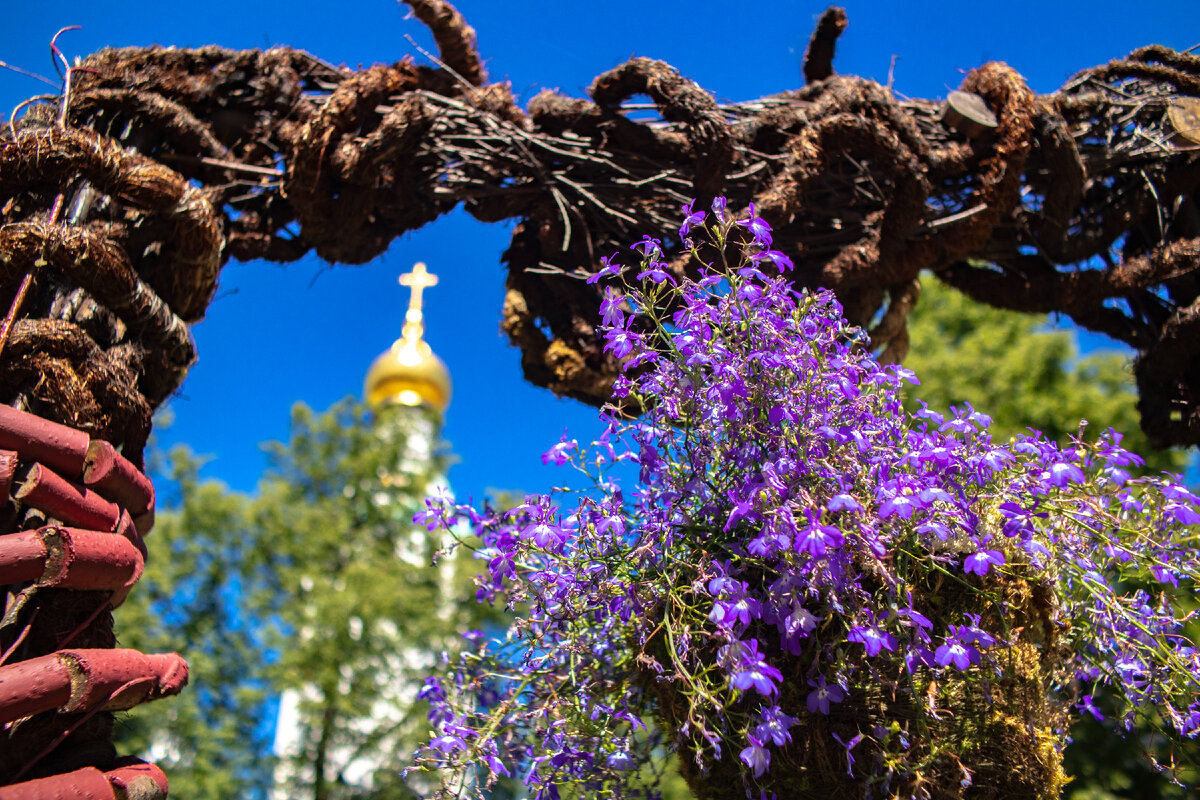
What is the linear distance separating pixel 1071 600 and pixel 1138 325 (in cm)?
111

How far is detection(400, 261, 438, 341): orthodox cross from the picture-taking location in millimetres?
9758

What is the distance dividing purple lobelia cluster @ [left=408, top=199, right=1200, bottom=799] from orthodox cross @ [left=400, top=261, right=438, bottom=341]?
8.52m

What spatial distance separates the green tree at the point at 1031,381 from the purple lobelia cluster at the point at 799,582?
608 centimetres

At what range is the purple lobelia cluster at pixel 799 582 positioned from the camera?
1.07 metres

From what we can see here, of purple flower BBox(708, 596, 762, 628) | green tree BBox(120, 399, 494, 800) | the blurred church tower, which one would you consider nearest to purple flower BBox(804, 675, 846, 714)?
purple flower BBox(708, 596, 762, 628)

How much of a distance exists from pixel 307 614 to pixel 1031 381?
928cm

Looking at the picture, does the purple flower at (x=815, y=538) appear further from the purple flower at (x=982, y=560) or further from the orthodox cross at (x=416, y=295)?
the orthodox cross at (x=416, y=295)

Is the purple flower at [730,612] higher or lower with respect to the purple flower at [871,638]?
higher

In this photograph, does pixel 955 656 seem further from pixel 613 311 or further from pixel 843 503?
pixel 613 311

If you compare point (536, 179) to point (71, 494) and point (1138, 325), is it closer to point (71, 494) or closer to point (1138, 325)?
point (71, 494)

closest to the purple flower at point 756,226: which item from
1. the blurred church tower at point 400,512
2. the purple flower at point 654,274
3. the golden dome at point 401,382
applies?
the purple flower at point 654,274

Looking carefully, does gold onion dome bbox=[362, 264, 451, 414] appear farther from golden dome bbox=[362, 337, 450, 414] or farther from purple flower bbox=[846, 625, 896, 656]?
purple flower bbox=[846, 625, 896, 656]

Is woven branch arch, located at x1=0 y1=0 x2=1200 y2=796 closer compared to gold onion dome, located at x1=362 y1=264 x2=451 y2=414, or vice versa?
woven branch arch, located at x1=0 y1=0 x2=1200 y2=796

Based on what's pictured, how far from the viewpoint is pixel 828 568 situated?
103 cm
